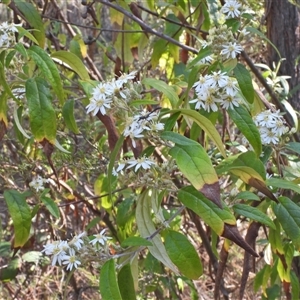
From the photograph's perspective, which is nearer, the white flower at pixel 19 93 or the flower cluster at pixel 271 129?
the flower cluster at pixel 271 129

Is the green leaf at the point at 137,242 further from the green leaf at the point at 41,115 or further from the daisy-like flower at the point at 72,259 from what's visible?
the green leaf at the point at 41,115

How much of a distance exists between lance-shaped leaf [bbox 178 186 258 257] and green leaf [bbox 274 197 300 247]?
17cm

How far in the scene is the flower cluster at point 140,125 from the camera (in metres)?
0.91

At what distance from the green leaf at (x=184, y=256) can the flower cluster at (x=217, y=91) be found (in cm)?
28

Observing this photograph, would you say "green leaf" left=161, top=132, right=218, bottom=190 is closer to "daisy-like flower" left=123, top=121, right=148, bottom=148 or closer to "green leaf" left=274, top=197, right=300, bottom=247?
"daisy-like flower" left=123, top=121, right=148, bottom=148

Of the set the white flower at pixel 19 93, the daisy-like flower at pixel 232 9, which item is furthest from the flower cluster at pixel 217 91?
the white flower at pixel 19 93

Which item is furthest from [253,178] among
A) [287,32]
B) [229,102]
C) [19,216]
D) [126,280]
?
[287,32]

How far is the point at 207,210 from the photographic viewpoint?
87 cm

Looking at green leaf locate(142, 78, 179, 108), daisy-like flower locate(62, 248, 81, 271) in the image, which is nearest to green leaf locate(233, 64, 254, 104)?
green leaf locate(142, 78, 179, 108)

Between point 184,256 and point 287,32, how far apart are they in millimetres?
1311

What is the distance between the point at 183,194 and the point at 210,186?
11 cm

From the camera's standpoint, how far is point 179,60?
208 cm

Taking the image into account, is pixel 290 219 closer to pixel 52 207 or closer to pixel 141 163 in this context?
pixel 141 163

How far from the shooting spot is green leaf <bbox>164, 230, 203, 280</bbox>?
91cm
